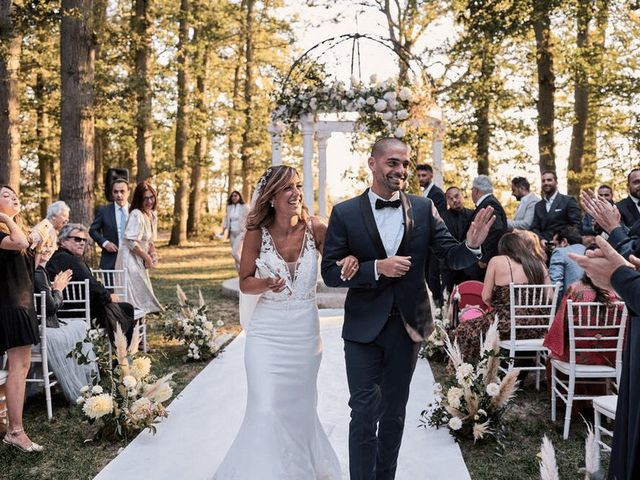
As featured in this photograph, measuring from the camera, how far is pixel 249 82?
26609mm

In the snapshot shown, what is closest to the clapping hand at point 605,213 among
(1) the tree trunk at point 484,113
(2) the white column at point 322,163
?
(2) the white column at point 322,163

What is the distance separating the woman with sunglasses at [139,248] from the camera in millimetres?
8141

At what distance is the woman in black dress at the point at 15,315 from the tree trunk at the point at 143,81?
392 inches

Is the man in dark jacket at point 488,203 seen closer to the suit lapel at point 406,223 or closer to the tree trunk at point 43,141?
the suit lapel at point 406,223

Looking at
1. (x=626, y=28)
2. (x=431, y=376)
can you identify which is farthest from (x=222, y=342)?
(x=626, y=28)

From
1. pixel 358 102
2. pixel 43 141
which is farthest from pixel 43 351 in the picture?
pixel 43 141

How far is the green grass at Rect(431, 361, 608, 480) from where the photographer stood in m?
4.55

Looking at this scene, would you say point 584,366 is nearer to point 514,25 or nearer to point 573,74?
point 514,25

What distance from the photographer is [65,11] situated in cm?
1025

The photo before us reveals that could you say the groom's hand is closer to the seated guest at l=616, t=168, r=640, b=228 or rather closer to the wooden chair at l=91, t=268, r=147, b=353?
the wooden chair at l=91, t=268, r=147, b=353

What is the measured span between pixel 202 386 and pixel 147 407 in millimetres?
1514

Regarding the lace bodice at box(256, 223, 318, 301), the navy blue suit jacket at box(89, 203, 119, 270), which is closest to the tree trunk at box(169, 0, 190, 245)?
the navy blue suit jacket at box(89, 203, 119, 270)

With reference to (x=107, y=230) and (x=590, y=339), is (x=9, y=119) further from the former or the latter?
(x=590, y=339)

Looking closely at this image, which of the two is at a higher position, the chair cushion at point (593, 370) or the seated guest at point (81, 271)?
the seated guest at point (81, 271)
